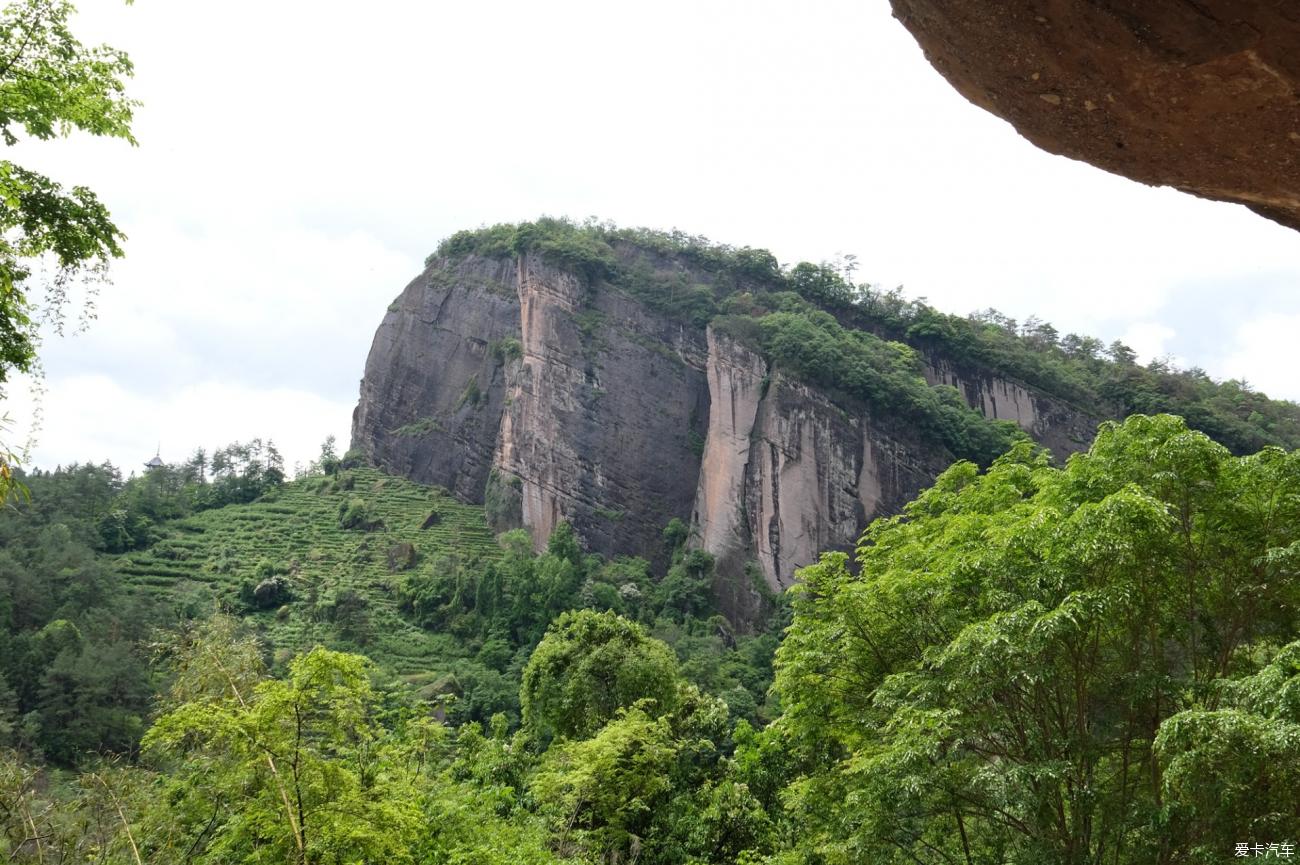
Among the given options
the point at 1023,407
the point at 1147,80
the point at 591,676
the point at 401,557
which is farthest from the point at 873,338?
the point at 1147,80

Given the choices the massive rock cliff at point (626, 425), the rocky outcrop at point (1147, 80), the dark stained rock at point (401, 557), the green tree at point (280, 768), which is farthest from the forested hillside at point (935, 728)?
the dark stained rock at point (401, 557)

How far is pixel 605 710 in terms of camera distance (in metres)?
19.2

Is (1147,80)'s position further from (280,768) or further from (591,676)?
(591,676)

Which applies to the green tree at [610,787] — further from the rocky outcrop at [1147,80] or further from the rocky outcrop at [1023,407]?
the rocky outcrop at [1023,407]

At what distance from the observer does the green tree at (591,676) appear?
19188 mm

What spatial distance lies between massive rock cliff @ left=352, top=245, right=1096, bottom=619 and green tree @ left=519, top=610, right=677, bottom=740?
83.5ft

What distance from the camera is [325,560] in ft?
163

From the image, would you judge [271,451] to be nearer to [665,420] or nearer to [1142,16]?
[665,420]

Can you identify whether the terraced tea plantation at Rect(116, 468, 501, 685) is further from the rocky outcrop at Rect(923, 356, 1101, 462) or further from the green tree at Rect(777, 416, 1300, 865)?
the rocky outcrop at Rect(923, 356, 1101, 462)

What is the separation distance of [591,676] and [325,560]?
114 feet

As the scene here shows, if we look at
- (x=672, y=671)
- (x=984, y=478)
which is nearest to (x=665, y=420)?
(x=672, y=671)

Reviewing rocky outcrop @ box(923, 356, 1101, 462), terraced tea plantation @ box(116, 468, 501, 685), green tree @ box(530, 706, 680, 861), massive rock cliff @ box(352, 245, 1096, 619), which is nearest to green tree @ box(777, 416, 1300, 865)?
green tree @ box(530, 706, 680, 861)

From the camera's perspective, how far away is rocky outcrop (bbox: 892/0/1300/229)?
244 cm

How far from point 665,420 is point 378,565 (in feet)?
63.3
